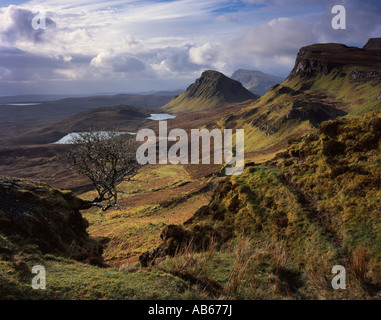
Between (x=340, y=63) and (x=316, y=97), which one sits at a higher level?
(x=340, y=63)

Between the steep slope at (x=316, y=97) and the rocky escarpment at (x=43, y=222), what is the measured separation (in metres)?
35.5

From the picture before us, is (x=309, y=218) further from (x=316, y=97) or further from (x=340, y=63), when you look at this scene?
(x=340, y=63)

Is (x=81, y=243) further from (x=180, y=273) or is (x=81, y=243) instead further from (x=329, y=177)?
(x=329, y=177)

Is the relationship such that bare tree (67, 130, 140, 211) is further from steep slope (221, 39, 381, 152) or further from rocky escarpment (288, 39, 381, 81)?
rocky escarpment (288, 39, 381, 81)

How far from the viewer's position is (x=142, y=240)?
70.3 feet

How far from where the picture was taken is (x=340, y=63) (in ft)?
385

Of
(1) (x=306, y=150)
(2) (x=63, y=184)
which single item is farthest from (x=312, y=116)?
(2) (x=63, y=184)

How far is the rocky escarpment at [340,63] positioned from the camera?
98769mm

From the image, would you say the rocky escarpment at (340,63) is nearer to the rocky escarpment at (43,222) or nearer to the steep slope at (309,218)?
the steep slope at (309,218)

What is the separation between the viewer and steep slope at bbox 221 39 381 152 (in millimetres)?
64375

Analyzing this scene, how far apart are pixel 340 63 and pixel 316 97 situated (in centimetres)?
3903

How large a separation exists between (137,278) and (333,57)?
15964 cm

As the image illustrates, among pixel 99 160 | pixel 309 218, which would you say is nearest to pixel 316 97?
pixel 99 160

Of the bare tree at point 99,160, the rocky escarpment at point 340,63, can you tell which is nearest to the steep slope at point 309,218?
the bare tree at point 99,160
